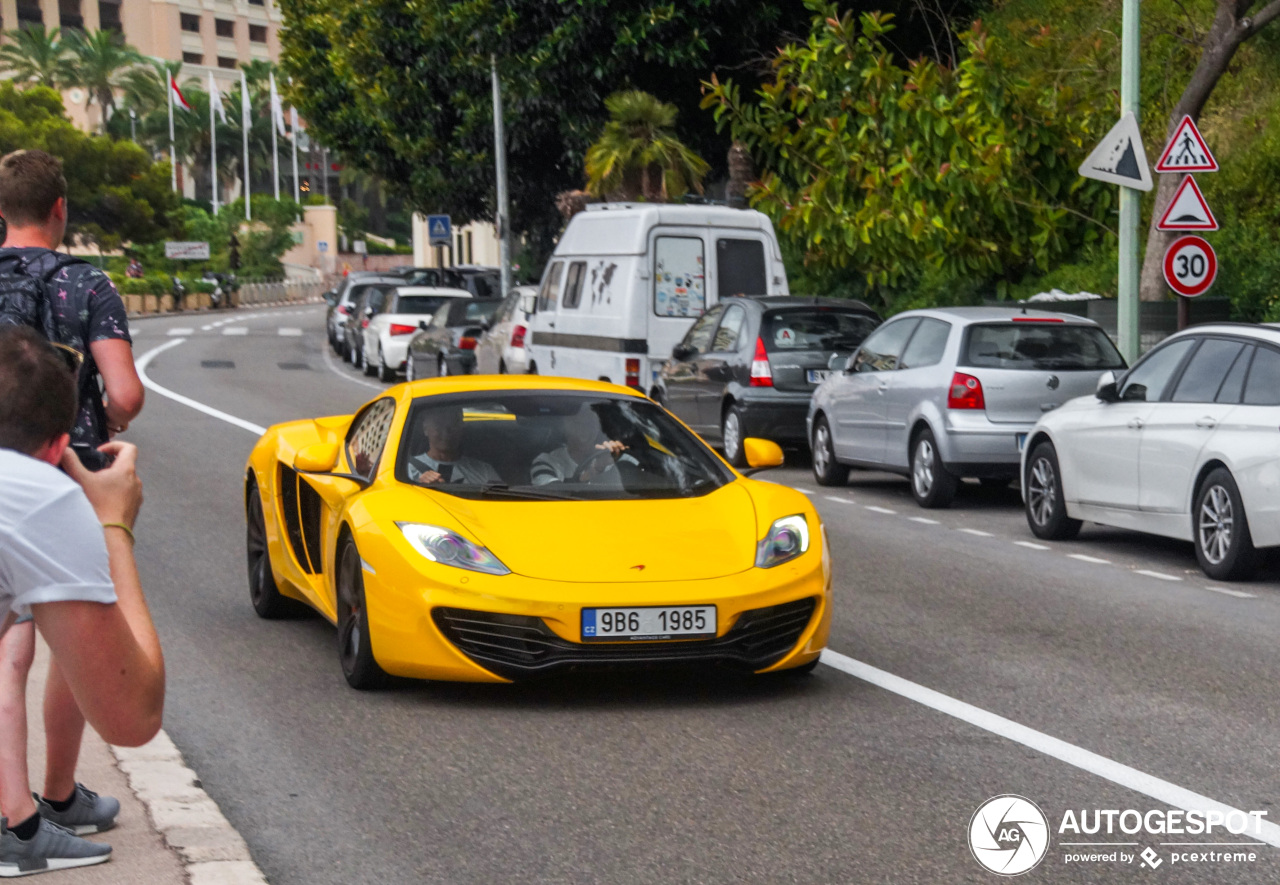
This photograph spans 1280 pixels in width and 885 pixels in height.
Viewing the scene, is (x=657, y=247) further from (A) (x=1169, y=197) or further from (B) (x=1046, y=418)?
(B) (x=1046, y=418)

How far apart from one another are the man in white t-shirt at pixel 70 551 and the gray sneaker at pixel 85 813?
5.95 ft

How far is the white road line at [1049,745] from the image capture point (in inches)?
226

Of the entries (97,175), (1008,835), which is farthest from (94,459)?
(97,175)

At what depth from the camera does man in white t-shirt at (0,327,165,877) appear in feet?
9.37

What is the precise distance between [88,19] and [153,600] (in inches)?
4974

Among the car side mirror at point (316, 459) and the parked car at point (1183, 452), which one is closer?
the car side mirror at point (316, 459)

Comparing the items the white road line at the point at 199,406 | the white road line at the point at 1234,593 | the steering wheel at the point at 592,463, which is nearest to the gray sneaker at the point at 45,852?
the steering wheel at the point at 592,463

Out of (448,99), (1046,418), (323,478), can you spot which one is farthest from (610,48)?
(323,478)

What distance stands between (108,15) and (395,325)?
10586 cm

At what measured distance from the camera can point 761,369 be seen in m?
17.4

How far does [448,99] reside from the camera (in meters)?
42.2

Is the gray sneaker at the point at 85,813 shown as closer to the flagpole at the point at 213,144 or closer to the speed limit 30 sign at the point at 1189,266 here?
the speed limit 30 sign at the point at 1189,266

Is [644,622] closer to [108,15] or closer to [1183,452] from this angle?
[1183,452]

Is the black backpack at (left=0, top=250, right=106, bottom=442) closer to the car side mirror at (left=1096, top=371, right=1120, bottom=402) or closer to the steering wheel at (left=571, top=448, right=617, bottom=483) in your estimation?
the steering wheel at (left=571, top=448, right=617, bottom=483)
